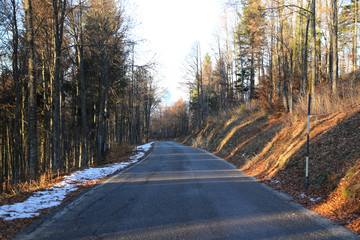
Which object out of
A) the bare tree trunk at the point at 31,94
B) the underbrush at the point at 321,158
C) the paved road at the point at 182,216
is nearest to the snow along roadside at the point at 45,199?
the paved road at the point at 182,216

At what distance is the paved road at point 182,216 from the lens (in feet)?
12.9

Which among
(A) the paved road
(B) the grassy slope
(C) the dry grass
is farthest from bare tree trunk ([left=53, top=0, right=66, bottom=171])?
(C) the dry grass

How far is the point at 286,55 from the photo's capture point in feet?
57.8

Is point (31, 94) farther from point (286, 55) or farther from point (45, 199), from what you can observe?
point (286, 55)

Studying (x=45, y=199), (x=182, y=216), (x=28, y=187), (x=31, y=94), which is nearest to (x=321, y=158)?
(x=182, y=216)

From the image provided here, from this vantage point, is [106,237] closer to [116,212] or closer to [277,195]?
[116,212]

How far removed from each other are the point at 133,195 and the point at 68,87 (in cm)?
1824

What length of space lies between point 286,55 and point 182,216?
54.2 ft

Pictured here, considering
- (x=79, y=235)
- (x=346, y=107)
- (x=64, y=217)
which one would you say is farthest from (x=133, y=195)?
(x=346, y=107)

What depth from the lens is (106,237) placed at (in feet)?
12.5

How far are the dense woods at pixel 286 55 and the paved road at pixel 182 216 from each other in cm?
751

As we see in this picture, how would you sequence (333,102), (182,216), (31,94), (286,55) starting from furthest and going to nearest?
(286,55)
(333,102)
(31,94)
(182,216)

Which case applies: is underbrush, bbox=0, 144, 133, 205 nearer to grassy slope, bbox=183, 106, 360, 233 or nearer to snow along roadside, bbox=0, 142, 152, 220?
snow along roadside, bbox=0, 142, 152, 220

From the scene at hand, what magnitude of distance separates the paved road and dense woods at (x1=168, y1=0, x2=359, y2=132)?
7512mm
